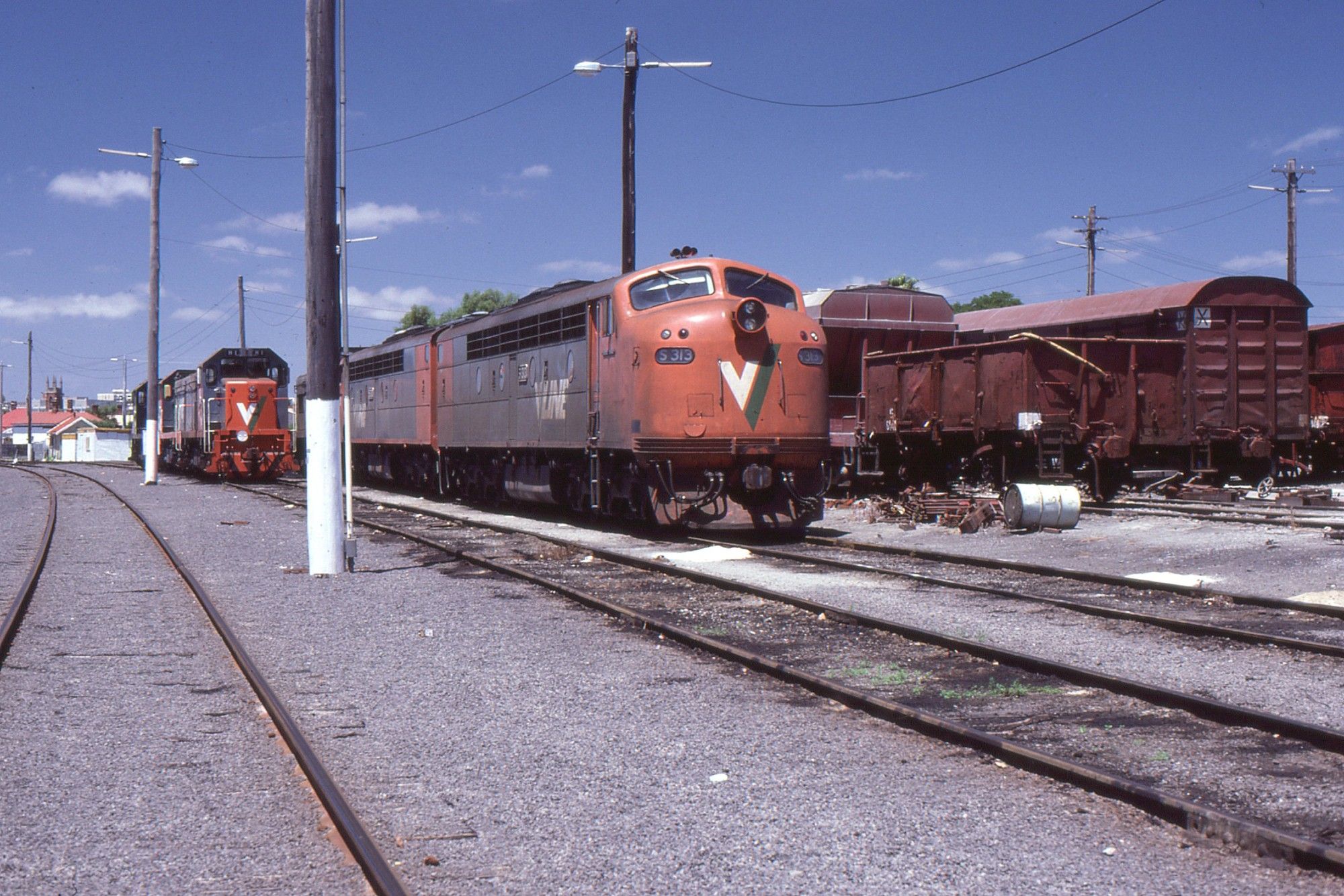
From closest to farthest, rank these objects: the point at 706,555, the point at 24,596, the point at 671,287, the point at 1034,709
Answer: the point at 1034,709 → the point at 24,596 → the point at 706,555 → the point at 671,287

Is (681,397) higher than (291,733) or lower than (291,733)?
higher

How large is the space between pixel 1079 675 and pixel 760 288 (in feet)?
28.6

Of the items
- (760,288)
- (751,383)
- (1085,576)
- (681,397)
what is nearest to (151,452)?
(760,288)

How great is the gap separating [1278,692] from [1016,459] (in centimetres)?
1220

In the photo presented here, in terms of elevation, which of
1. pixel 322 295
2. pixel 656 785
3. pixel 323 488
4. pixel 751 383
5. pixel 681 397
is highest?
pixel 322 295

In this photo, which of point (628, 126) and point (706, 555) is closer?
point (706, 555)

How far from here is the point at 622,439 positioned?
1402cm

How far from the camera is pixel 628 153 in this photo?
2109 cm

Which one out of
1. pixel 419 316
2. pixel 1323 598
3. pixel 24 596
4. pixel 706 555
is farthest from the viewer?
pixel 419 316

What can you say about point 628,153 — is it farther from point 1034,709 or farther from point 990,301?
point 990,301

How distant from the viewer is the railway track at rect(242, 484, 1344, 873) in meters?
4.26

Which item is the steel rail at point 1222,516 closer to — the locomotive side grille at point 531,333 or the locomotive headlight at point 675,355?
the locomotive headlight at point 675,355

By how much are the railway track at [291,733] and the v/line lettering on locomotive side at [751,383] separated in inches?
230

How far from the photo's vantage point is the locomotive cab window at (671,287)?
14.0 metres
